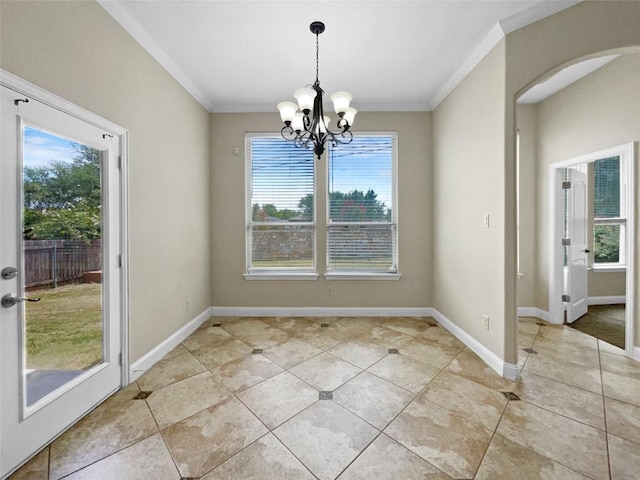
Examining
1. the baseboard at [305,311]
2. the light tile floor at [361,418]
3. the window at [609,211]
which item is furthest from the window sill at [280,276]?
the window at [609,211]

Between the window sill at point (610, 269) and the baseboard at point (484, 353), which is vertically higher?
the window sill at point (610, 269)

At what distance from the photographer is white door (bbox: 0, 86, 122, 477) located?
4.65ft

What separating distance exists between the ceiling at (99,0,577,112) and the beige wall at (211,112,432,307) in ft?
1.42

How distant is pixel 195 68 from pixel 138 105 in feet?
2.86

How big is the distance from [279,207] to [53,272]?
8.16 feet

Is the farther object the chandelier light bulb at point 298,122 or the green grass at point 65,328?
the chandelier light bulb at point 298,122

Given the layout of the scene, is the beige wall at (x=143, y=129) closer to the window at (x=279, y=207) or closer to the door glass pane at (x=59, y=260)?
the door glass pane at (x=59, y=260)

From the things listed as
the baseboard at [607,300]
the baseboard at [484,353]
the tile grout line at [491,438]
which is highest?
the baseboard at [607,300]

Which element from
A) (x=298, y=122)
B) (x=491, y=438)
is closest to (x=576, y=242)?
(x=491, y=438)

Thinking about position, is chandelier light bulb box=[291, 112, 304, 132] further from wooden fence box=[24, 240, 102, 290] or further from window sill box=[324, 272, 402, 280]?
window sill box=[324, 272, 402, 280]

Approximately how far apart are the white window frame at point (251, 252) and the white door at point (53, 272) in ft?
5.75

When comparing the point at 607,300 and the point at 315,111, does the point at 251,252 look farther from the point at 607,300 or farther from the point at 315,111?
the point at 607,300

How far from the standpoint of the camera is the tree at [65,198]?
5.12ft

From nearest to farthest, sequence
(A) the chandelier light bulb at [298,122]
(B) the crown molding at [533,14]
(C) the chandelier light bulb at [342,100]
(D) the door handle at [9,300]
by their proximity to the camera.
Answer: (D) the door handle at [9,300] < (B) the crown molding at [533,14] < (C) the chandelier light bulb at [342,100] < (A) the chandelier light bulb at [298,122]
